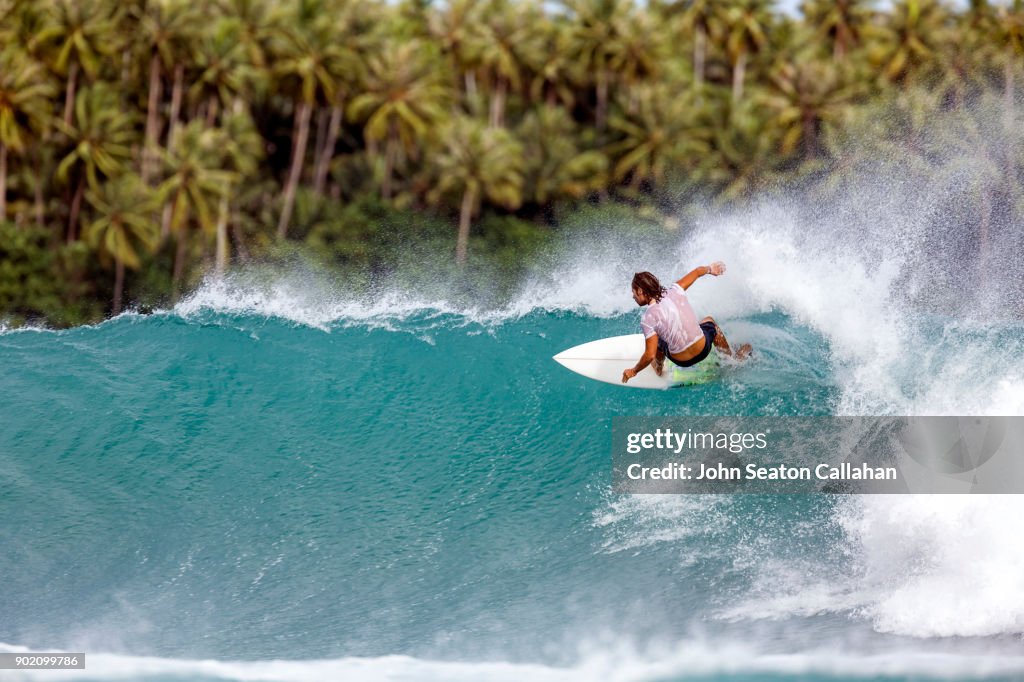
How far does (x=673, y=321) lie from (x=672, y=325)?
0.13ft

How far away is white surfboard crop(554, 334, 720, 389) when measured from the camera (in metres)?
9.52

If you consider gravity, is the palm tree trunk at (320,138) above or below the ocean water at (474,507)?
above

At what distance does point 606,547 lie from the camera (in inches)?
335

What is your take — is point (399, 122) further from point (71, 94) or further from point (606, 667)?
point (606, 667)

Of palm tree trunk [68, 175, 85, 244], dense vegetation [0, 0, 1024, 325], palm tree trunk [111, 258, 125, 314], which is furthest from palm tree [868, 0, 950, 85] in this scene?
palm tree trunk [68, 175, 85, 244]

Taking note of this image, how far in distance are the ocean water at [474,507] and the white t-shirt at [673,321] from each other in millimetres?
670

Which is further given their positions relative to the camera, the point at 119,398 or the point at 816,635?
the point at 119,398

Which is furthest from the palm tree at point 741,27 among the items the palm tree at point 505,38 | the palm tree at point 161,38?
the palm tree at point 161,38

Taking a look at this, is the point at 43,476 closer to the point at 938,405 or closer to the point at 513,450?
the point at 513,450

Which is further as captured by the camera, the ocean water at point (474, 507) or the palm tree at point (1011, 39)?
the palm tree at point (1011, 39)

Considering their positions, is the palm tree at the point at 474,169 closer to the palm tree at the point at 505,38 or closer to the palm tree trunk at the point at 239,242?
the palm tree at the point at 505,38

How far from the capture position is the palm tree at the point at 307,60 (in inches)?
1590

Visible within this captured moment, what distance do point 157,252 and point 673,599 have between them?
33.6 metres

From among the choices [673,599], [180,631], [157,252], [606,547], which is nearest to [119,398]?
[180,631]
